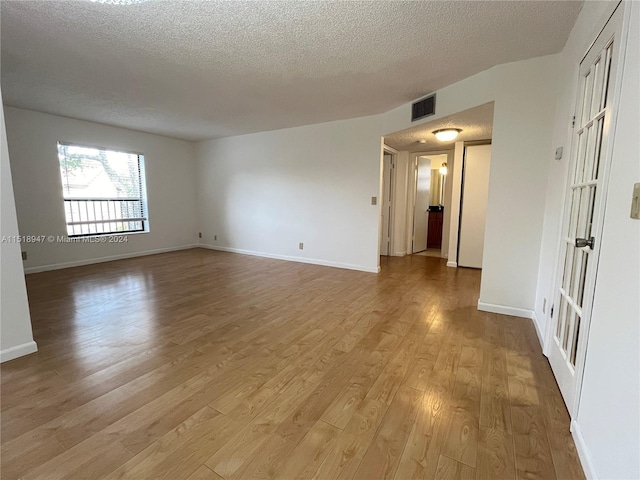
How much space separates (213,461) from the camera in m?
1.31

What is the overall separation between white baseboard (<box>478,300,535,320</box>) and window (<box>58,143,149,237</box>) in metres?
6.32

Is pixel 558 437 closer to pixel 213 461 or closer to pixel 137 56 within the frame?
pixel 213 461

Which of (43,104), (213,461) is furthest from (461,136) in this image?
(43,104)

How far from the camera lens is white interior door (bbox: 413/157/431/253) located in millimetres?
6312

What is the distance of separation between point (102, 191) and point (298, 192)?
12.1 feet

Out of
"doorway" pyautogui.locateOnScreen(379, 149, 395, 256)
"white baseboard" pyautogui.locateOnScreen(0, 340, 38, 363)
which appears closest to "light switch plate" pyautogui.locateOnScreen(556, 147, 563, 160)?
"doorway" pyautogui.locateOnScreen(379, 149, 395, 256)

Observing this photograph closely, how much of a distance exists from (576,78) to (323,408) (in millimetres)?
2698

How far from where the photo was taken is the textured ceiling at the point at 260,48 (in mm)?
2002

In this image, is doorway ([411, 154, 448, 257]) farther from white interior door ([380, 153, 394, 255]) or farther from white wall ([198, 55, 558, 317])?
white wall ([198, 55, 558, 317])

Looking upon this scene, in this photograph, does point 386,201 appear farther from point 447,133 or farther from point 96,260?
point 96,260

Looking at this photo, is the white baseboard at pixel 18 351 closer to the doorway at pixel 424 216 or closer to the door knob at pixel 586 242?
the door knob at pixel 586 242

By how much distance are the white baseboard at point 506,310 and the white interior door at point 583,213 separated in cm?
92

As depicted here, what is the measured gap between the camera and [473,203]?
16.2 feet

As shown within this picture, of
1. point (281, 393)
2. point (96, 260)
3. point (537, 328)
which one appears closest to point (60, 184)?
point (96, 260)
